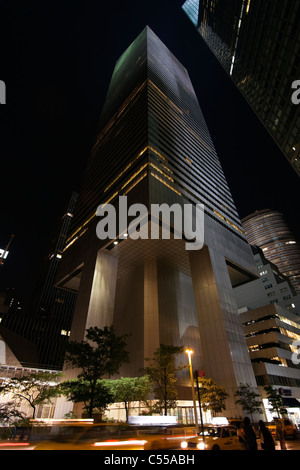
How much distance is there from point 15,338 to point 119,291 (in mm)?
38594

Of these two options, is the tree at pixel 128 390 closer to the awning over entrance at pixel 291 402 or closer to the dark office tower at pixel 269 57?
the awning over entrance at pixel 291 402

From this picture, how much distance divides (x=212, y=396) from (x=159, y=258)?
2460cm

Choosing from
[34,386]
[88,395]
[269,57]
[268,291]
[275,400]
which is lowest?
[88,395]

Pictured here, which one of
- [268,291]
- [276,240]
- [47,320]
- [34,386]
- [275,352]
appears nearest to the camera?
[34,386]

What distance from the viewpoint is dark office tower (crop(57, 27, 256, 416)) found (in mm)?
38688

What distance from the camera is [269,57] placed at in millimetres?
42719

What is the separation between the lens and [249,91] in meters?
54.5

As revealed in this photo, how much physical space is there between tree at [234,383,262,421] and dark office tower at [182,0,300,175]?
35318 mm

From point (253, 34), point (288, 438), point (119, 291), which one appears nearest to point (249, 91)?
point (253, 34)

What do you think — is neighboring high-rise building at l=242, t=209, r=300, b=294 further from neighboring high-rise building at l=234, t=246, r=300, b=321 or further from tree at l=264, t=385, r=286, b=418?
tree at l=264, t=385, r=286, b=418

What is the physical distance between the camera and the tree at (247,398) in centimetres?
3148

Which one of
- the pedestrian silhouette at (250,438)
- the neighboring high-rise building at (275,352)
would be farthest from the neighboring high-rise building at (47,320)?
the pedestrian silhouette at (250,438)

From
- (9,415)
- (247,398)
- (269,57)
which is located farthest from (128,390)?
(269,57)

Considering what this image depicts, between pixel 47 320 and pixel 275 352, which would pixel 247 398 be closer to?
pixel 275 352
